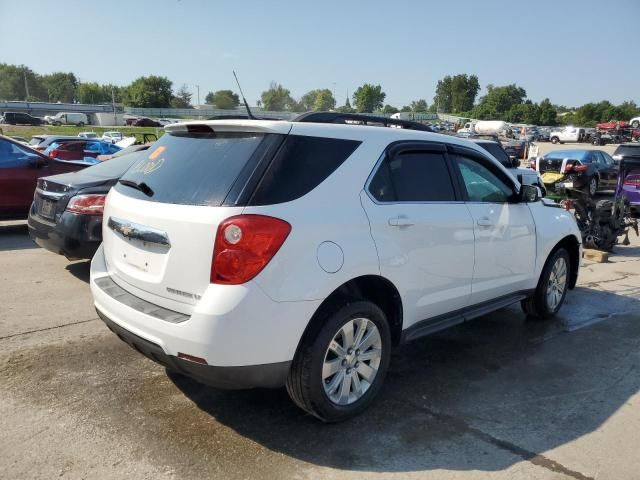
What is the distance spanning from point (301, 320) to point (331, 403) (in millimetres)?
623

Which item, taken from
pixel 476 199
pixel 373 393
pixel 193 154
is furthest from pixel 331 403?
pixel 476 199

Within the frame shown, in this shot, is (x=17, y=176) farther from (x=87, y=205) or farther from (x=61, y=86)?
(x=61, y=86)

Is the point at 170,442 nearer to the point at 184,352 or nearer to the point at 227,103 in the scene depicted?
the point at 184,352

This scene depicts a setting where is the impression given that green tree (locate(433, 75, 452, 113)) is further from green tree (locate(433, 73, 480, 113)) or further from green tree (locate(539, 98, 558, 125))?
green tree (locate(539, 98, 558, 125))

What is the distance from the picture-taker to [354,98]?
158 m

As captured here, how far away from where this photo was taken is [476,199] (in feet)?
14.3

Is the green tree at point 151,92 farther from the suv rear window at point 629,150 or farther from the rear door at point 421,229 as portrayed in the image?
the rear door at point 421,229

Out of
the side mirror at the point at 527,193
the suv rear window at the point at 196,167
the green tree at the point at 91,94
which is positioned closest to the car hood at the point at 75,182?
the suv rear window at the point at 196,167

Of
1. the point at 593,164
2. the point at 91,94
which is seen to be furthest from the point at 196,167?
the point at 91,94

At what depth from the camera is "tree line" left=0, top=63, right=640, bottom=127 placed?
4136 inches

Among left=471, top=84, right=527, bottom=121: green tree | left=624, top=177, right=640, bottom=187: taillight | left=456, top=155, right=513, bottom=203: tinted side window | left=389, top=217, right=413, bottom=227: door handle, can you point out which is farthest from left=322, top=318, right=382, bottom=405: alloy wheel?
left=471, top=84, right=527, bottom=121: green tree

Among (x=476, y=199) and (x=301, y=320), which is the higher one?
(x=476, y=199)

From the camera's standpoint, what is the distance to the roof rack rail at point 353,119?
12.4 feet

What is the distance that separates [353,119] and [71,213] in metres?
3.62
